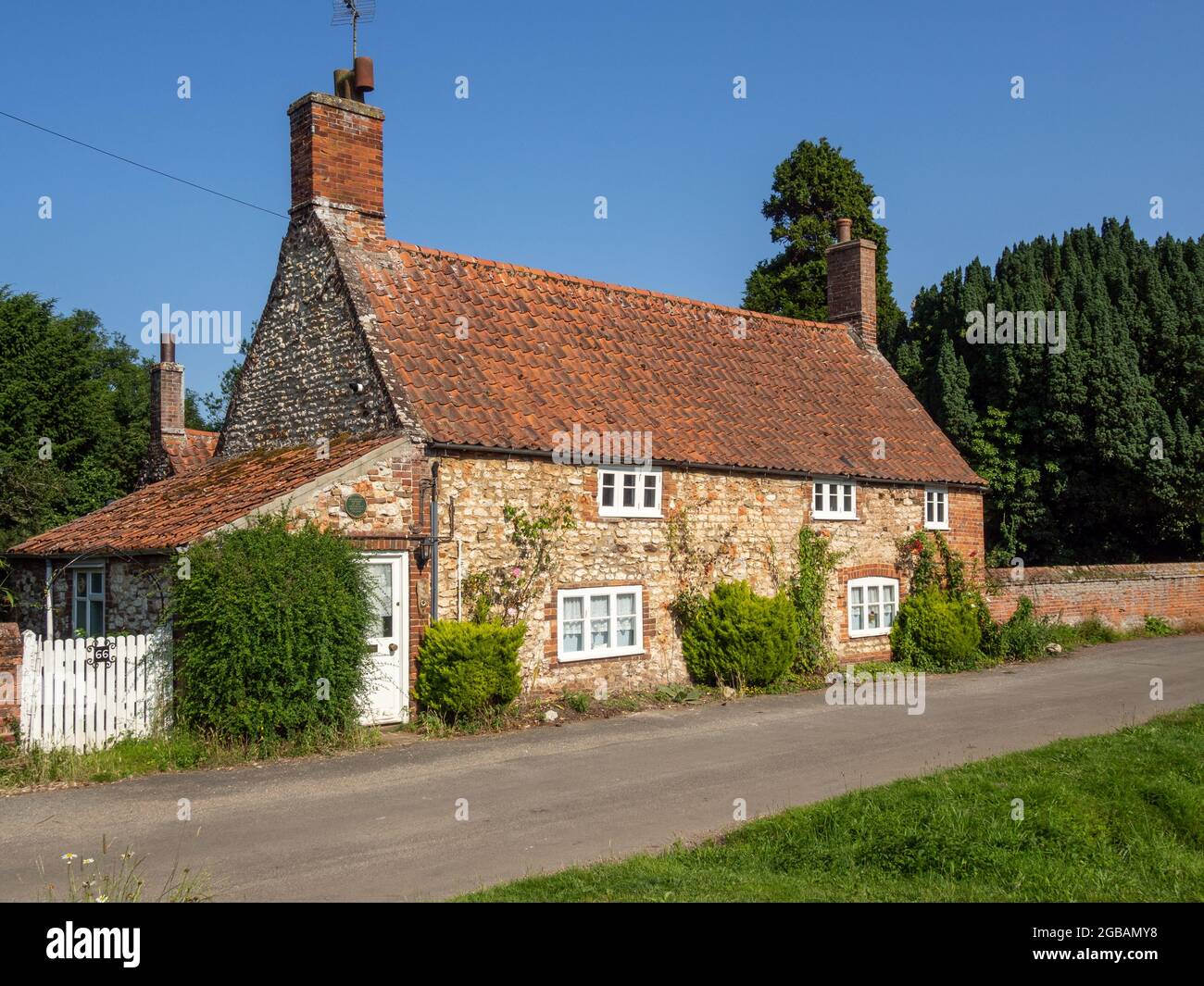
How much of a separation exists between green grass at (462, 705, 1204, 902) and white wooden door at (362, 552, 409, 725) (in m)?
6.93

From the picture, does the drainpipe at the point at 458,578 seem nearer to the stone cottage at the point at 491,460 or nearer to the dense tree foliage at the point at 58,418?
the stone cottage at the point at 491,460

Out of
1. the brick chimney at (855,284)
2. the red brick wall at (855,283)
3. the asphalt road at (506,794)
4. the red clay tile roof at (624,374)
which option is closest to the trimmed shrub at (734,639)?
the asphalt road at (506,794)

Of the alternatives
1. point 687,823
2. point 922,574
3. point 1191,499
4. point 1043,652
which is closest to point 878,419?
point 922,574

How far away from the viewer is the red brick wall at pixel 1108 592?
79.8ft

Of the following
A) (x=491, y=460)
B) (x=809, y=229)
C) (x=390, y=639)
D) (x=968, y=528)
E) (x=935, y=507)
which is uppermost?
(x=809, y=229)

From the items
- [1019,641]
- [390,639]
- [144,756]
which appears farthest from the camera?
[1019,641]

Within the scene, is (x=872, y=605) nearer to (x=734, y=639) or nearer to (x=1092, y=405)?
(x=734, y=639)

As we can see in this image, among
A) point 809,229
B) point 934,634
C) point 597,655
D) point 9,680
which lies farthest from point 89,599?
point 809,229

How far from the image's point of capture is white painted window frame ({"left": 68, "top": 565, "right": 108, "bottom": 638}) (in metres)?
15.0

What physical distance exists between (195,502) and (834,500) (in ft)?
38.2

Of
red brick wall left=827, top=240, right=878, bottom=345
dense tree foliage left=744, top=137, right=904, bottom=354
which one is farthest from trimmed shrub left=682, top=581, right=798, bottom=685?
dense tree foliage left=744, top=137, right=904, bottom=354

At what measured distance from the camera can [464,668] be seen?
1465 cm

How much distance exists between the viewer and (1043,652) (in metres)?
23.5
